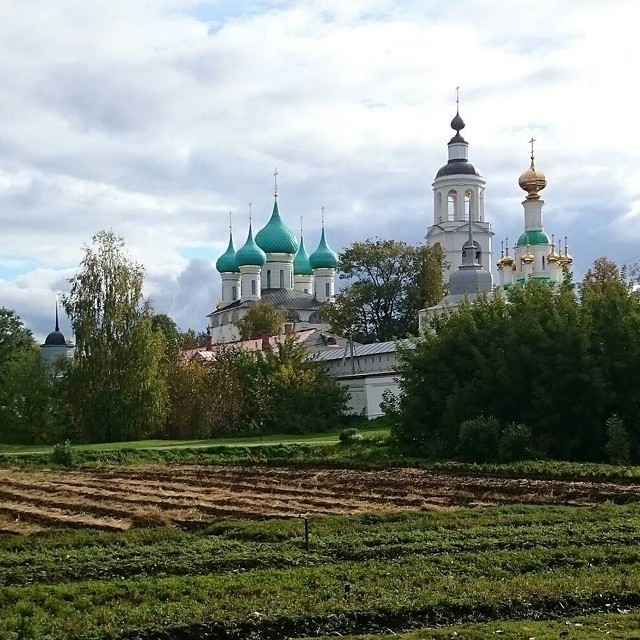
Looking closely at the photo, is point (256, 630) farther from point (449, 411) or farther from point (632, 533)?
point (449, 411)

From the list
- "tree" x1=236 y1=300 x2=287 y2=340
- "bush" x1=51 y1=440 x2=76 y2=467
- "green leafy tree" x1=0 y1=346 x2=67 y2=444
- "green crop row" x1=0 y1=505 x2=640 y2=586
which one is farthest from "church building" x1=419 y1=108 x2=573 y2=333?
"green crop row" x1=0 y1=505 x2=640 y2=586

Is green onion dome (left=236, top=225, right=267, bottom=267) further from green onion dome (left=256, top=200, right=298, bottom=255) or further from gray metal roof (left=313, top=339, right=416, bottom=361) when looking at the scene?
gray metal roof (left=313, top=339, right=416, bottom=361)

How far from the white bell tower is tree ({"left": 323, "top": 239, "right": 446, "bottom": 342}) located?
978cm

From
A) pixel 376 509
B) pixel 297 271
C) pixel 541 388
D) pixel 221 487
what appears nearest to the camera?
pixel 376 509

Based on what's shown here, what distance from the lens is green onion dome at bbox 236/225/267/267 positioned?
3455 inches

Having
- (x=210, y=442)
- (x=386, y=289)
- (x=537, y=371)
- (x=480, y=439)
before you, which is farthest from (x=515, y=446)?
(x=386, y=289)

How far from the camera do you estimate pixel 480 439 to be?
28297mm

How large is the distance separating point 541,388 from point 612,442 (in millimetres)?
2863

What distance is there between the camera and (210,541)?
1362cm

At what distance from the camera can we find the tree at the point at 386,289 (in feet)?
214

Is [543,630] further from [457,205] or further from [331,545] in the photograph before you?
[457,205]

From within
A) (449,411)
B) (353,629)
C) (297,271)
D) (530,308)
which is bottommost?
(353,629)

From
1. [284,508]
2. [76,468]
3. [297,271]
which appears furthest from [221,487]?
[297,271]

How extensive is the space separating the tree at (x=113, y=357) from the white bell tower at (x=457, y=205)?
115 ft
